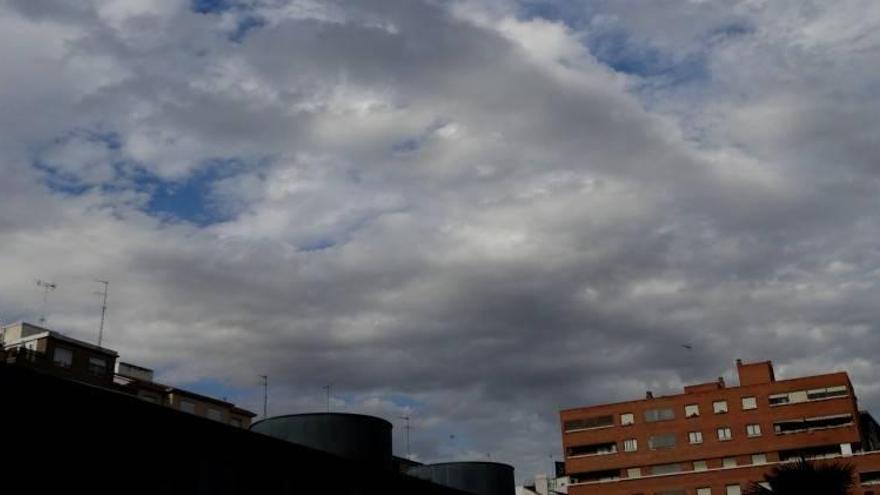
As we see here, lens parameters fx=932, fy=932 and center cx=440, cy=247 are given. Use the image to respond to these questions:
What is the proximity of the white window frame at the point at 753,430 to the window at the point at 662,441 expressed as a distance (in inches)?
Result: 285

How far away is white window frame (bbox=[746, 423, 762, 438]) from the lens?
8597 centimetres

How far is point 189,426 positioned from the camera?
20.3 m

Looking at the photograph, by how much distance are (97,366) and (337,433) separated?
3746 centimetres

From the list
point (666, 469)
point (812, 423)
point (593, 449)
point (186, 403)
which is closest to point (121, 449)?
point (186, 403)

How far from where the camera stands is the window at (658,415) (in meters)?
91.1

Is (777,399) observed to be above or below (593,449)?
above

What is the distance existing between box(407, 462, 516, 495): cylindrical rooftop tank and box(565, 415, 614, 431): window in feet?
180

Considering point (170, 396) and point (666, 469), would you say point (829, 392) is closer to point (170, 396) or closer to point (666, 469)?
point (666, 469)

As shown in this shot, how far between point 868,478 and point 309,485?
6831cm

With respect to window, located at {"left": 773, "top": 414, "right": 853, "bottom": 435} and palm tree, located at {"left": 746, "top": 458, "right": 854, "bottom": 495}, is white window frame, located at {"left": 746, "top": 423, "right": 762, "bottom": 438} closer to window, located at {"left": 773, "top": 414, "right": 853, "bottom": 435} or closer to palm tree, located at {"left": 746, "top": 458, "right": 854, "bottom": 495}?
window, located at {"left": 773, "top": 414, "right": 853, "bottom": 435}

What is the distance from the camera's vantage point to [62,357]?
5947 centimetres

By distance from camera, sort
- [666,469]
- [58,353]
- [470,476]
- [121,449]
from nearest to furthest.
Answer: [121,449], [470,476], [58,353], [666,469]

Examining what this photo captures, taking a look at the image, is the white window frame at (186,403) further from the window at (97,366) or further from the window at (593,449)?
the window at (593,449)

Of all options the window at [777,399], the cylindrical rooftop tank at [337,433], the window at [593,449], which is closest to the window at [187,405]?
the cylindrical rooftop tank at [337,433]
